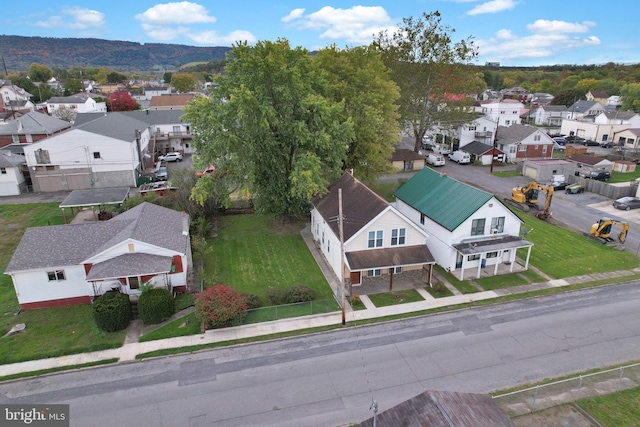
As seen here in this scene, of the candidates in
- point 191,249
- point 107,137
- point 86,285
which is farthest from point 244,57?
point 107,137

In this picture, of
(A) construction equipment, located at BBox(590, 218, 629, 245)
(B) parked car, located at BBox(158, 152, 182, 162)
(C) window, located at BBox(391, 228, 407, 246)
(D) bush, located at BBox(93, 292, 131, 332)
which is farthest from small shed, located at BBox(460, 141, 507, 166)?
(D) bush, located at BBox(93, 292, 131, 332)

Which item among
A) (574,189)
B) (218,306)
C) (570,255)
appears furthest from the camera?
(574,189)

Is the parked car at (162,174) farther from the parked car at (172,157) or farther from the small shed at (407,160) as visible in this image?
the small shed at (407,160)

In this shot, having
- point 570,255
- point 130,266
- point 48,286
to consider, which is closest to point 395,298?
point 570,255

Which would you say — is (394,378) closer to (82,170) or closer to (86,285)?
(86,285)

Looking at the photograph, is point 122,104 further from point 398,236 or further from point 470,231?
point 470,231
